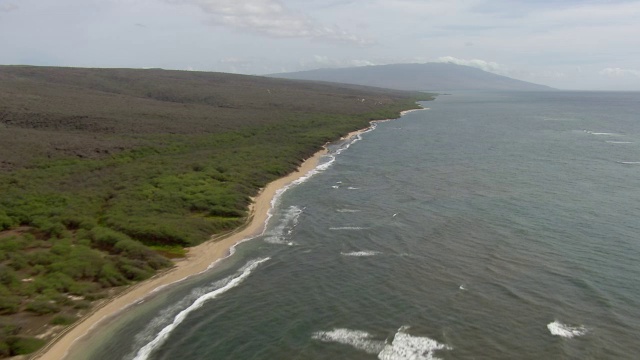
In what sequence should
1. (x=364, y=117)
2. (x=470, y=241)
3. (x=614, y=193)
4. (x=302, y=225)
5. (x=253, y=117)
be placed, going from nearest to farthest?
(x=470, y=241), (x=302, y=225), (x=614, y=193), (x=253, y=117), (x=364, y=117)

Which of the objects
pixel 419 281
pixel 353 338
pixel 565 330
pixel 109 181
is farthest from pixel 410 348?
pixel 109 181

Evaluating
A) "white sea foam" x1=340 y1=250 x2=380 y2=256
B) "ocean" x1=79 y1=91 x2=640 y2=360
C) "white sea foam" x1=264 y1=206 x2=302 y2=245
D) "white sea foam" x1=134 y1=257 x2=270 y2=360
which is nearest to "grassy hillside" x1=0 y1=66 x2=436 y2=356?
"white sea foam" x1=264 y1=206 x2=302 y2=245

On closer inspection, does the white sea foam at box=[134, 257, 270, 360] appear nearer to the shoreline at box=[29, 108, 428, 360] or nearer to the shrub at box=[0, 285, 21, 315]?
the shoreline at box=[29, 108, 428, 360]

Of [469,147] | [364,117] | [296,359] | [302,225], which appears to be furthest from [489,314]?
[364,117]

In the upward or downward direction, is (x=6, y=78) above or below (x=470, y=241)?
above

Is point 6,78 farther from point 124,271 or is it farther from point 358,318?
point 358,318

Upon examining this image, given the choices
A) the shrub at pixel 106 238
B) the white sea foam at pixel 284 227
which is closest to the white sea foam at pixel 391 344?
the white sea foam at pixel 284 227

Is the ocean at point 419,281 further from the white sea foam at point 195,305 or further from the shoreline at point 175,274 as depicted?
the shoreline at point 175,274
